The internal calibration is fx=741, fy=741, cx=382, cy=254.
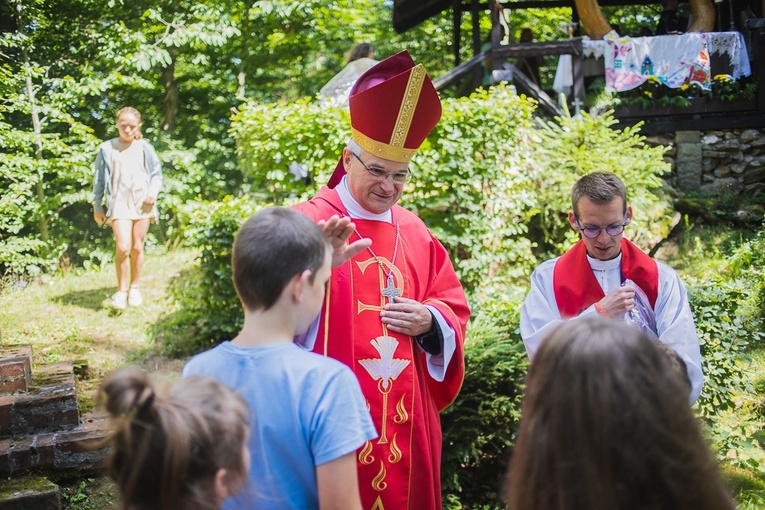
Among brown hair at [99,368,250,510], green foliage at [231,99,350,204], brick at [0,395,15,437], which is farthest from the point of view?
green foliage at [231,99,350,204]

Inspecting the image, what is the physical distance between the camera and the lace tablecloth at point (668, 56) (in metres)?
9.75

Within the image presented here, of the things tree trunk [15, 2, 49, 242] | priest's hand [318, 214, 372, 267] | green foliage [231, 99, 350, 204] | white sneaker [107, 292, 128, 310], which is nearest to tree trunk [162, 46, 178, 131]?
tree trunk [15, 2, 49, 242]

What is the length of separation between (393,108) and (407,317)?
875 millimetres

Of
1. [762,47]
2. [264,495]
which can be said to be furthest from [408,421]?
[762,47]

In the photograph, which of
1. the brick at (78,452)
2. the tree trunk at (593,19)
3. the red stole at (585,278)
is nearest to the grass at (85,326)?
the brick at (78,452)

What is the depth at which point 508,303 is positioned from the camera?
17.3 feet

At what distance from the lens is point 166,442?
143cm

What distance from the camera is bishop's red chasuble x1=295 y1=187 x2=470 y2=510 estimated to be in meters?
2.75

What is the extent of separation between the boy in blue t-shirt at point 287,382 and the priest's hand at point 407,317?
963 millimetres

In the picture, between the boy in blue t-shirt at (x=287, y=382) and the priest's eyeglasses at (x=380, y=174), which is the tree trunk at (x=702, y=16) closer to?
the priest's eyeglasses at (x=380, y=174)

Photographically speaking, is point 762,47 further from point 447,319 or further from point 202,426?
point 202,426

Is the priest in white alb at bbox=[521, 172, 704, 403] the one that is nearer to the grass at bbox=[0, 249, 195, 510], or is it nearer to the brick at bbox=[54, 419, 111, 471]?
the brick at bbox=[54, 419, 111, 471]

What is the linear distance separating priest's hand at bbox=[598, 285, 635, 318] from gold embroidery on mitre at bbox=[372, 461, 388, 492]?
1017mm

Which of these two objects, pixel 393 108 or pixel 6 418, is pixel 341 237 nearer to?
pixel 393 108
